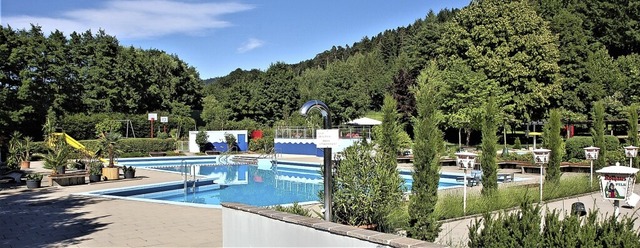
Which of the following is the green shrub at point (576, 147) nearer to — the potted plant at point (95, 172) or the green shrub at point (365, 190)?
the green shrub at point (365, 190)

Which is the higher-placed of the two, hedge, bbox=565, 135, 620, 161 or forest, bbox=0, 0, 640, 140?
forest, bbox=0, 0, 640, 140

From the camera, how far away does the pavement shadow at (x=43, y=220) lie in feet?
23.6

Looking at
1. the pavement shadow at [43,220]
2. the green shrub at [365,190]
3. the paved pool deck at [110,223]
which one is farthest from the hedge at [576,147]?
the pavement shadow at [43,220]

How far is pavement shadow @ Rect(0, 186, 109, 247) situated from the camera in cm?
718

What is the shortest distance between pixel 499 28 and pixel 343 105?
1621cm

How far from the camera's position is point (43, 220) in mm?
8891

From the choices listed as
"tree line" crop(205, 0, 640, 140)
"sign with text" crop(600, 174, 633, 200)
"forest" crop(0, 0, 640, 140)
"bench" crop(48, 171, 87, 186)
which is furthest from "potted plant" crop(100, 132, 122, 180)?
"tree line" crop(205, 0, 640, 140)

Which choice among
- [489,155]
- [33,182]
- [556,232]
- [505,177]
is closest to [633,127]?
[505,177]

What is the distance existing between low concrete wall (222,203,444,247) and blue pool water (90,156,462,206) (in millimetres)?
4705

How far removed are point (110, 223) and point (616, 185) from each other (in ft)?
25.7

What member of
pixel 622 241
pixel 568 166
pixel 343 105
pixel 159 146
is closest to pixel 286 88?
pixel 343 105

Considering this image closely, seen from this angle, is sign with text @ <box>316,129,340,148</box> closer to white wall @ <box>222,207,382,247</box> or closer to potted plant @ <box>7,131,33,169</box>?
white wall @ <box>222,207,382,247</box>

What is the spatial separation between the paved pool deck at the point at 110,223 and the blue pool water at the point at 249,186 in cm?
233

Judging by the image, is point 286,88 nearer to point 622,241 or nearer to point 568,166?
point 568,166
